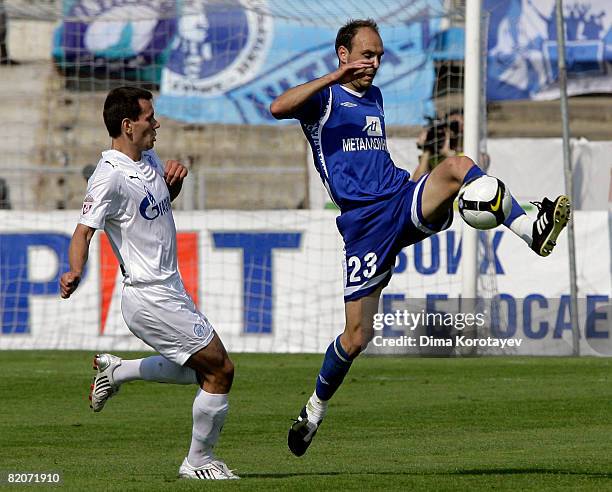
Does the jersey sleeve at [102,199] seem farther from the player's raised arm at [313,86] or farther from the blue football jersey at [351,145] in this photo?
the blue football jersey at [351,145]

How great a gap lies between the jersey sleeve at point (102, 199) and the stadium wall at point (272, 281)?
919 centimetres

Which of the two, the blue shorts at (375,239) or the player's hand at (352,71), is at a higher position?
the player's hand at (352,71)

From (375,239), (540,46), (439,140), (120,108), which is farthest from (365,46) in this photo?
(540,46)

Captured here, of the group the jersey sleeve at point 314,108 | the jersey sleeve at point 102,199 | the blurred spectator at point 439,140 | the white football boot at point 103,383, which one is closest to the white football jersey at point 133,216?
the jersey sleeve at point 102,199

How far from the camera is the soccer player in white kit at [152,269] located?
755cm

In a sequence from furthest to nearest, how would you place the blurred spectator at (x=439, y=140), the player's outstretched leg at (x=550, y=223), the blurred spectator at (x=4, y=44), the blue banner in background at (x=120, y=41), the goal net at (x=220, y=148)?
the blurred spectator at (x=4, y=44), the blue banner in background at (x=120, y=41), the blurred spectator at (x=439, y=140), the goal net at (x=220, y=148), the player's outstretched leg at (x=550, y=223)

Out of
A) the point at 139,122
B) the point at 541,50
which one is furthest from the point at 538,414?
the point at 541,50

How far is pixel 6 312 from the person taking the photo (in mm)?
17094

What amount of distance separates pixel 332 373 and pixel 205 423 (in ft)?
3.56

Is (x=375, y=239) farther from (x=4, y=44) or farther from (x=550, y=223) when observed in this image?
(x=4, y=44)

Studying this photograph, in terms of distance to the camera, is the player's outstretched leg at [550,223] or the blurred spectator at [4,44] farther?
the blurred spectator at [4,44]

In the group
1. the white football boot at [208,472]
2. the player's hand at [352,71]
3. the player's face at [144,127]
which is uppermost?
the player's hand at [352,71]

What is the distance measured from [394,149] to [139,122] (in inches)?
419

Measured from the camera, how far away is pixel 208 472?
7.59 meters
